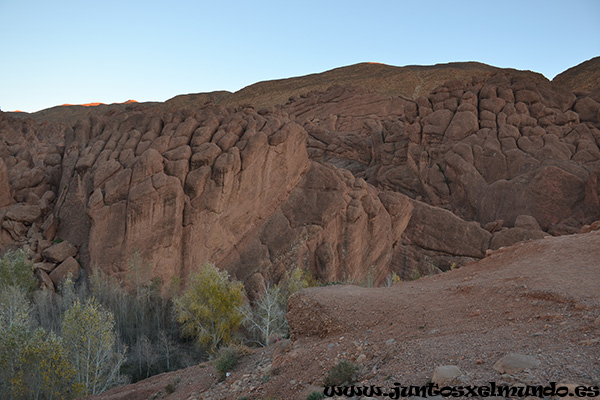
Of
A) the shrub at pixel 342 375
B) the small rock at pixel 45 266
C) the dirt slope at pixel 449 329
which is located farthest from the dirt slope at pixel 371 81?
the shrub at pixel 342 375

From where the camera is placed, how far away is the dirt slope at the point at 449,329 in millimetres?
8742

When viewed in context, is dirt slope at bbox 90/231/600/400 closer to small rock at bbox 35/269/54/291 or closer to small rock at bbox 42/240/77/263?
small rock at bbox 35/269/54/291

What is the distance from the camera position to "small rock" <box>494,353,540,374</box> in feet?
26.1

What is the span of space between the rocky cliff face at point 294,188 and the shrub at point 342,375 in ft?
97.8

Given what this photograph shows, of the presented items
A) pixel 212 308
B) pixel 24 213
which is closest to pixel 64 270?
pixel 24 213

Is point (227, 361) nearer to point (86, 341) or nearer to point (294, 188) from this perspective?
point (86, 341)

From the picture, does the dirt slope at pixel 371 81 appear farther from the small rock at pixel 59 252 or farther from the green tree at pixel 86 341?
the green tree at pixel 86 341

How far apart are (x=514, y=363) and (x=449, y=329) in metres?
2.99

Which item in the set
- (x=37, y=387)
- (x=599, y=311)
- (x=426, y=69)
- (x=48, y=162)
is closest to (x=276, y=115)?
(x=48, y=162)

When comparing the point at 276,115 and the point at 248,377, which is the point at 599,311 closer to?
the point at 248,377

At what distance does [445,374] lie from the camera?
8.20m

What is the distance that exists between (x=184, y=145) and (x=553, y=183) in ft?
129

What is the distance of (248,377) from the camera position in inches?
522

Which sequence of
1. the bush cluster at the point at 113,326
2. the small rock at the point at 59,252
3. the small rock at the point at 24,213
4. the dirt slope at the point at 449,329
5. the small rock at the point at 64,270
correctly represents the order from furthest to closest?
1. the small rock at the point at 24,213
2. the small rock at the point at 59,252
3. the small rock at the point at 64,270
4. the bush cluster at the point at 113,326
5. the dirt slope at the point at 449,329
